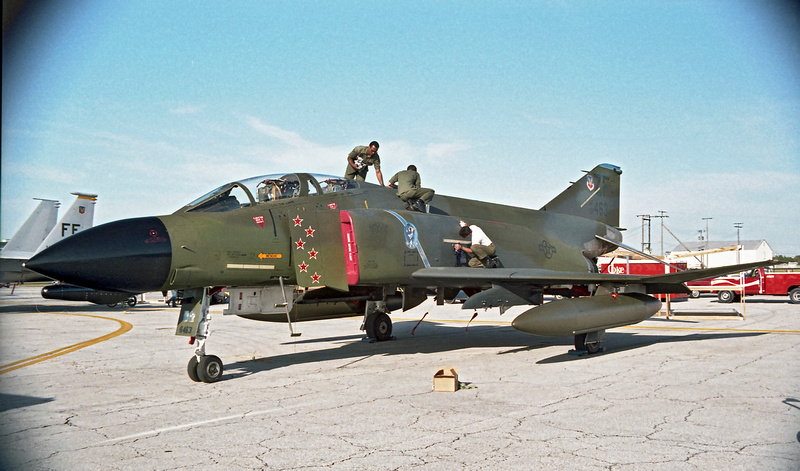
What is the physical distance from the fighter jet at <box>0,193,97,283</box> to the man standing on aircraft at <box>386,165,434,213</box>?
78.0ft

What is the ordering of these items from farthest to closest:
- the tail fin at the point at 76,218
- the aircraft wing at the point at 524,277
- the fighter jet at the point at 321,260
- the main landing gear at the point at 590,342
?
the tail fin at the point at 76,218
the main landing gear at the point at 590,342
the aircraft wing at the point at 524,277
the fighter jet at the point at 321,260

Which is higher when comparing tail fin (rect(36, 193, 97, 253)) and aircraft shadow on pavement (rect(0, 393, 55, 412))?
tail fin (rect(36, 193, 97, 253))

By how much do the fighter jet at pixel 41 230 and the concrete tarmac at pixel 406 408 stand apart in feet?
62.1

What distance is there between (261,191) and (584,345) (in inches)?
249

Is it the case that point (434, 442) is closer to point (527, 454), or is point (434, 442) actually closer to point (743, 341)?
point (527, 454)

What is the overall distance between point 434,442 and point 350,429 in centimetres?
90

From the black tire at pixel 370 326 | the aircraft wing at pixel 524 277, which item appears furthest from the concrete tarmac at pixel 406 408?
the aircraft wing at pixel 524 277

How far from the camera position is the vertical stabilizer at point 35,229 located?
3086cm

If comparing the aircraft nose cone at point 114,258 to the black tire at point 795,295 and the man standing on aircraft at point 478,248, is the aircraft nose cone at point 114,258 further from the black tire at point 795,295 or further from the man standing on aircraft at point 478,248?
the black tire at point 795,295

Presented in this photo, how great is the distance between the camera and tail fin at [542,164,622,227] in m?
14.8

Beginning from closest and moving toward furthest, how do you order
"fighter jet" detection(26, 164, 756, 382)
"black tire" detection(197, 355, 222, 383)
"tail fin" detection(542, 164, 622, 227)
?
"fighter jet" detection(26, 164, 756, 382), "black tire" detection(197, 355, 222, 383), "tail fin" detection(542, 164, 622, 227)

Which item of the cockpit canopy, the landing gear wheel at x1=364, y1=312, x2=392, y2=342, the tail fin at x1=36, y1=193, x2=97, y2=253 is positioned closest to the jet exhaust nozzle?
the cockpit canopy

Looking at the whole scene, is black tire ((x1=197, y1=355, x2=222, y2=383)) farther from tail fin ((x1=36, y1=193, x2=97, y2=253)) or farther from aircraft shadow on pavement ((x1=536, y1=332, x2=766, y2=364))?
tail fin ((x1=36, y1=193, x2=97, y2=253))

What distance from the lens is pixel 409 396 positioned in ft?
22.8
